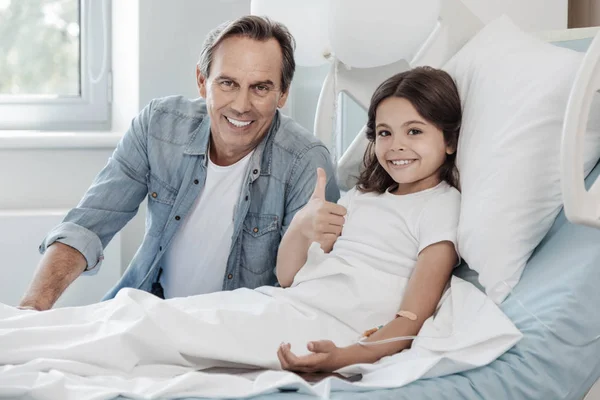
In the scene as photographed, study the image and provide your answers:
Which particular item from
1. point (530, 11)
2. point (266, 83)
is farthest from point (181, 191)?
point (530, 11)

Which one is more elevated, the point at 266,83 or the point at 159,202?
the point at 266,83

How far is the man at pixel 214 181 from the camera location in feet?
5.64

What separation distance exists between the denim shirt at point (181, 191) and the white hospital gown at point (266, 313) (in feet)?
0.67

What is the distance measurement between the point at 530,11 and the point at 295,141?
2.53 ft

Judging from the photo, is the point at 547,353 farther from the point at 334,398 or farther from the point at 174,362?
the point at 174,362

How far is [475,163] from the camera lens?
55.1 inches

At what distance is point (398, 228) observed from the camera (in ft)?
4.76

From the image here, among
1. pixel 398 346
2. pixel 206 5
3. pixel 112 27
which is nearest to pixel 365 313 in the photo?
pixel 398 346

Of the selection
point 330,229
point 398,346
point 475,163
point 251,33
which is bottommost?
point 398,346

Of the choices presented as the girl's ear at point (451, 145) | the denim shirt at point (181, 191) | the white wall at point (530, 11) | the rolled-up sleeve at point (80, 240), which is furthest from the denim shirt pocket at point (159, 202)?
the white wall at point (530, 11)

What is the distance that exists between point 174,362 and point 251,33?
797mm

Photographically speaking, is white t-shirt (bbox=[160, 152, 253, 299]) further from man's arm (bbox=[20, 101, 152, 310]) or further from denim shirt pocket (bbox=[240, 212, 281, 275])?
man's arm (bbox=[20, 101, 152, 310])

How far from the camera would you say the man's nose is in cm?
169

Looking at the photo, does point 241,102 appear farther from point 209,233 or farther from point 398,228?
point 398,228
